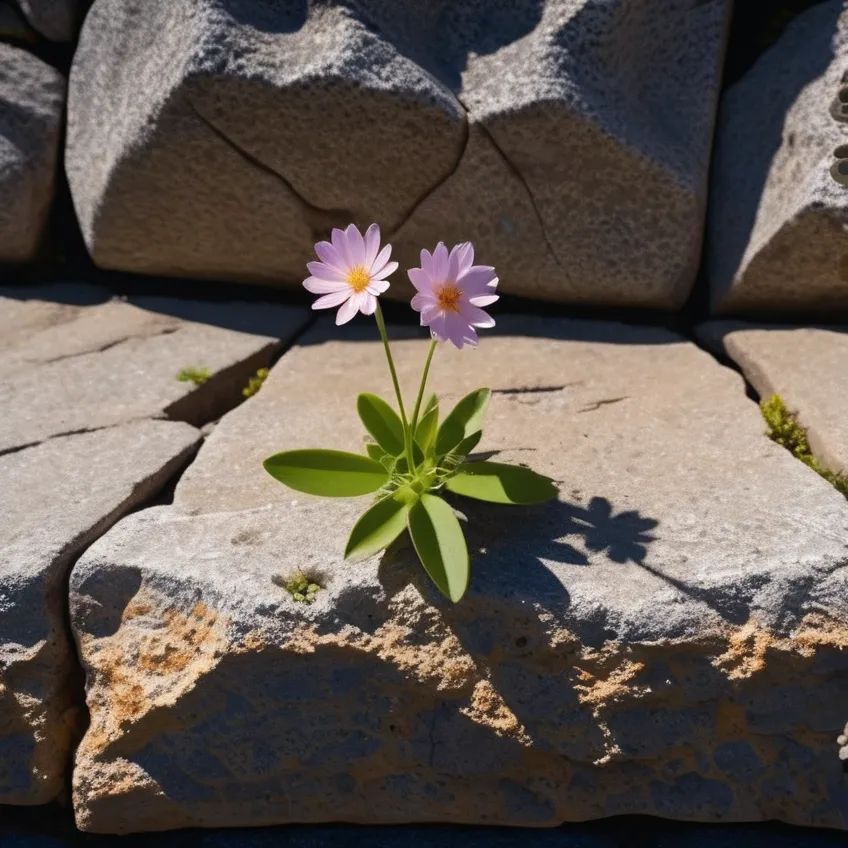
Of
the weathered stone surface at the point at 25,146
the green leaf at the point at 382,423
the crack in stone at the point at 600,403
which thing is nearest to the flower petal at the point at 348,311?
the green leaf at the point at 382,423

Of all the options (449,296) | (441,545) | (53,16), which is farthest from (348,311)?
(53,16)

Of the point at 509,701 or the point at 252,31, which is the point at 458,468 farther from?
the point at 252,31

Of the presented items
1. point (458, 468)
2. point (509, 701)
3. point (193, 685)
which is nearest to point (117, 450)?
point (193, 685)

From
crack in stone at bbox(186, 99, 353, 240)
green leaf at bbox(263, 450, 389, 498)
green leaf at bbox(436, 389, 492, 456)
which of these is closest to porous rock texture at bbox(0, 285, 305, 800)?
crack in stone at bbox(186, 99, 353, 240)

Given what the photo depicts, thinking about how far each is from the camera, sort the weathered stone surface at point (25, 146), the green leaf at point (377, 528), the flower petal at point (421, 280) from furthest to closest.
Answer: the weathered stone surface at point (25, 146) < the green leaf at point (377, 528) < the flower petal at point (421, 280)

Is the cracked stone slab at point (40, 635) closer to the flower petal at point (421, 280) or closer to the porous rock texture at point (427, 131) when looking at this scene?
the flower petal at point (421, 280)

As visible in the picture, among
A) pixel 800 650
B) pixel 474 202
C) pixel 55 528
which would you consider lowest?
pixel 55 528
